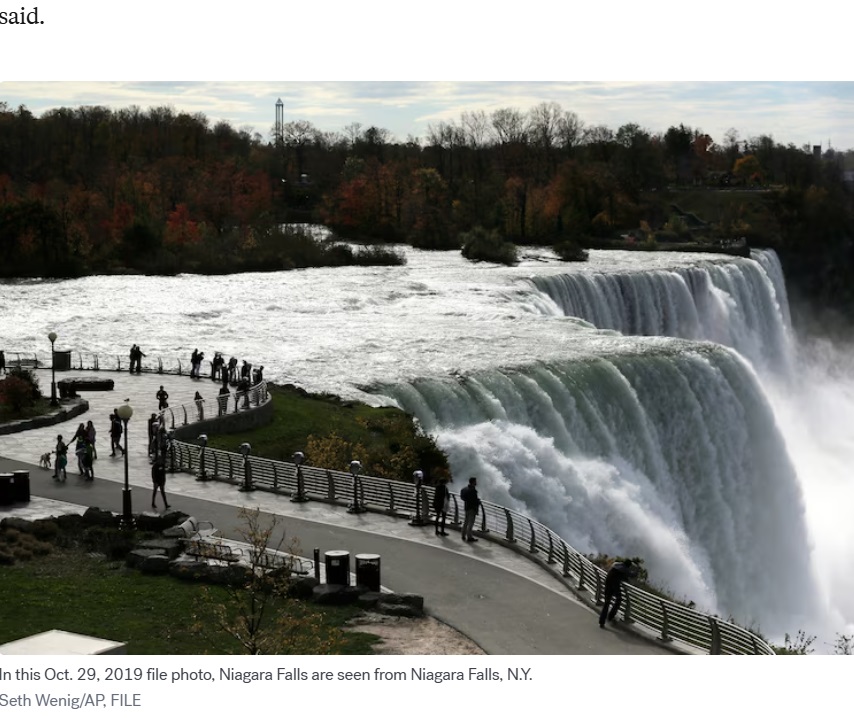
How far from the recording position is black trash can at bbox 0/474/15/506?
27297 millimetres

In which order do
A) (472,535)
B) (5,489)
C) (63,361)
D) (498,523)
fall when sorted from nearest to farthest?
(472,535), (5,489), (498,523), (63,361)

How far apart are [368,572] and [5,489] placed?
32.1ft

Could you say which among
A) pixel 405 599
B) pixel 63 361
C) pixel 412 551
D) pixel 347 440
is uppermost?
pixel 405 599

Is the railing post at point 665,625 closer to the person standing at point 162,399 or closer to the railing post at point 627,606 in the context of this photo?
the railing post at point 627,606

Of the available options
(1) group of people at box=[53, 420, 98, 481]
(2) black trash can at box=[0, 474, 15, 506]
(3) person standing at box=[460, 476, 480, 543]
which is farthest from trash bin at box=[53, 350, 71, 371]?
(3) person standing at box=[460, 476, 480, 543]

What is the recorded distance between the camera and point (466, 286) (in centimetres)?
6819

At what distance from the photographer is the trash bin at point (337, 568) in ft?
70.7

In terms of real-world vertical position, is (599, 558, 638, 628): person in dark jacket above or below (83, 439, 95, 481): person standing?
above

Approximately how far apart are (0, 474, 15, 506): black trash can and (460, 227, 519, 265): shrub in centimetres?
5773

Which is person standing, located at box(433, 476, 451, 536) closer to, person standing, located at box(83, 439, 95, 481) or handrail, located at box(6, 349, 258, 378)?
person standing, located at box(83, 439, 95, 481)

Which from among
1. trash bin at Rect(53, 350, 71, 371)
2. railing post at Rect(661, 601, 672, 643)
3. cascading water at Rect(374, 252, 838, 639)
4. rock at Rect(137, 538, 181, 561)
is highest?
railing post at Rect(661, 601, 672, 643)

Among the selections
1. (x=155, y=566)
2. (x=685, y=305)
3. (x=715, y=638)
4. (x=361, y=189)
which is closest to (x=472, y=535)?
(x=155, y=566)

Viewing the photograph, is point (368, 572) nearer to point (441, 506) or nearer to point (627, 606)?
point (441, 506)

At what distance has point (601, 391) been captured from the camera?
137ft
